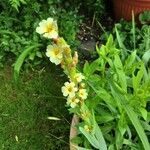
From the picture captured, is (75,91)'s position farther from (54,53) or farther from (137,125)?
(137,125)

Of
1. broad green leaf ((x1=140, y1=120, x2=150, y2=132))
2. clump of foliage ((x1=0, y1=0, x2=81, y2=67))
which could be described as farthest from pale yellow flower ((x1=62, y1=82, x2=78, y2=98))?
clump of foliage ((x1=0, y1=0, x2=81, y2=67))

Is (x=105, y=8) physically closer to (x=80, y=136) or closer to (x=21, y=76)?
(x=21, y=76)

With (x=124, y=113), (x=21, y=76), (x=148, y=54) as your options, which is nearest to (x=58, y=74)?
(x=21, y=76)

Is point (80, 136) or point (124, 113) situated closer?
point (124, 113)

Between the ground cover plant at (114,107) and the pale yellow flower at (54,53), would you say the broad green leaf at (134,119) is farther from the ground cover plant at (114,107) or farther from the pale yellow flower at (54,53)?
the pale yellow flower at (54,53)

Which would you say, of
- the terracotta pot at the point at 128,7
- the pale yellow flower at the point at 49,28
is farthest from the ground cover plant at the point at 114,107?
the terracotta pot at the point at 128,7
